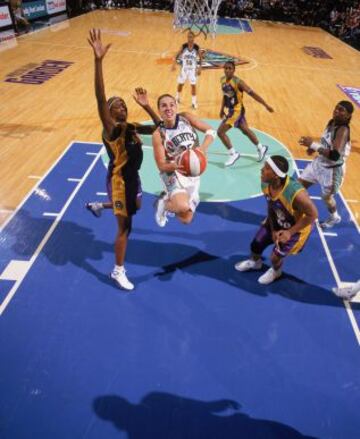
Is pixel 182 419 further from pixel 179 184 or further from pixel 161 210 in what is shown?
pixel 179 184

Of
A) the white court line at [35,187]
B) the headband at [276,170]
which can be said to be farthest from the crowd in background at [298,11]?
the headband at [276,170]

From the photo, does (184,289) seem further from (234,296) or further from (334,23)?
(334,23)

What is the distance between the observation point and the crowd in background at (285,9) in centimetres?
2534

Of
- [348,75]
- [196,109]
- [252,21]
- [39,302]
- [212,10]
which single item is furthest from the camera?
[252,21]

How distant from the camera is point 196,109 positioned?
1032cm

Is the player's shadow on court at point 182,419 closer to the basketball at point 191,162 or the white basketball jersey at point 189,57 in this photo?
the basketball at point 191,162

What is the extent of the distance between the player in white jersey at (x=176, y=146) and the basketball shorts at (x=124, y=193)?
413 mm

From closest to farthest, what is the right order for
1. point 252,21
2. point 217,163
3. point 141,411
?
point 141,411 < point 217,163 < point 252,21

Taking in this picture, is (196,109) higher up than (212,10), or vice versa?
(212,10)

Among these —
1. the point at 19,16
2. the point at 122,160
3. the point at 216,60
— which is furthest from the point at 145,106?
the point at 19,16

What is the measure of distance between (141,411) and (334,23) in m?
29.3

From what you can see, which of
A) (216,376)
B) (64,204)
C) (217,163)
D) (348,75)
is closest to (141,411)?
(216,376)

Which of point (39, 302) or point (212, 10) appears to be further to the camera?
point (212, 10)

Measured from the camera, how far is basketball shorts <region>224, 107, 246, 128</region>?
22.2ft
